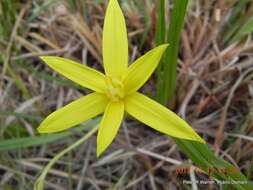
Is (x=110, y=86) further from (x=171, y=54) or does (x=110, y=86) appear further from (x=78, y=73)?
(x=171, y=54)

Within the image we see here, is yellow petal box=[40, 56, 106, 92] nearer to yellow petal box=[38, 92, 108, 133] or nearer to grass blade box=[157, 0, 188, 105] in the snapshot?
yellow petal box=[38, 92, 108, 133]

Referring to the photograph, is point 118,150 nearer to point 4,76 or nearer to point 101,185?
point 101,185

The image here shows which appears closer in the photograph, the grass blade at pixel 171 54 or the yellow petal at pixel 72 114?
the yellow petal at pixel 72 114

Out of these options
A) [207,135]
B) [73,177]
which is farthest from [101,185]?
[207,135]

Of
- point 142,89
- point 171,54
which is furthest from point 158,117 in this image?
point 142,89

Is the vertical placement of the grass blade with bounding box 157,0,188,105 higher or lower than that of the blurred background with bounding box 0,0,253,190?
higher

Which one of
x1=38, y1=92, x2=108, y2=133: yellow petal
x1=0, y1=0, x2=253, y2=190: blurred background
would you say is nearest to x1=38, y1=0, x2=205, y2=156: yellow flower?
x1=38, y1=92, x2=108, y2=133: yellow petal

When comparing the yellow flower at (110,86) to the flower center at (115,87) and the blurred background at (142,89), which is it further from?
the blurred background at (142,89)

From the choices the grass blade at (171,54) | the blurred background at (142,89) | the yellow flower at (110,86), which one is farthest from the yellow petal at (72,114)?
the blurred background at (142,89)
